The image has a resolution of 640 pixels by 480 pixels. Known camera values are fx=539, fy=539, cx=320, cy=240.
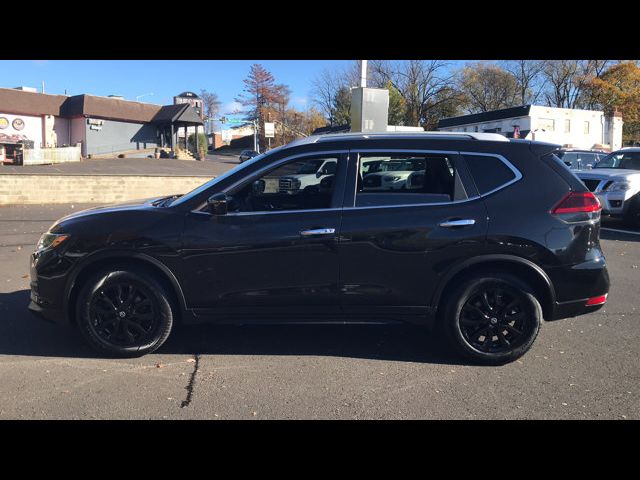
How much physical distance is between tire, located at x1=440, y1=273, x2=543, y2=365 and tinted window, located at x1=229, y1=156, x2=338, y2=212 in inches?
54.9

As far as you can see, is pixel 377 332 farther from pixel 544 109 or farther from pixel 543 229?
pixel 544 109

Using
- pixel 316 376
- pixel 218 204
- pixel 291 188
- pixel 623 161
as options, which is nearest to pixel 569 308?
pixel 316 376

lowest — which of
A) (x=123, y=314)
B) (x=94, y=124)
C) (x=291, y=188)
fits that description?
(x=123, y=314)

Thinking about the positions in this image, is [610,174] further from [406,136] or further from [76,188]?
[76,188]

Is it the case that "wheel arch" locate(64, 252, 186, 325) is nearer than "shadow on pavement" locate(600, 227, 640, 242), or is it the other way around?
"wheel arch" locate(64, 252, 186, 325)

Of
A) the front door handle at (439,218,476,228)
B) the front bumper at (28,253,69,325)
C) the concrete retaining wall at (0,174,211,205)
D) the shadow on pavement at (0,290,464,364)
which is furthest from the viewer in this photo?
the concrete retaining wall at (0,174,211,205)

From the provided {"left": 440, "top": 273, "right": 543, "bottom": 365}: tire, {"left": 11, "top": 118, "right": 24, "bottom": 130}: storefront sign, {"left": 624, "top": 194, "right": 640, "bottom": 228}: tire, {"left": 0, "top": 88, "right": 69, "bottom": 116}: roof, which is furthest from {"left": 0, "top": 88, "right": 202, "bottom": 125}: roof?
{"left": 440, "top": 273, "right": 543, "bottom": 365}: tire

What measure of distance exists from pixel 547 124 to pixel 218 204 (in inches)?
1612

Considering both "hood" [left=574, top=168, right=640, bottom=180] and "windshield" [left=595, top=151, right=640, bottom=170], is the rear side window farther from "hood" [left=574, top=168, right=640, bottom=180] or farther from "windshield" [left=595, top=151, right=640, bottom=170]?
"windshield" [left=595, top=151, right=640, bottom=170]

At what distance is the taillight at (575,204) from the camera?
4473 mm

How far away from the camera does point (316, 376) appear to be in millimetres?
4281

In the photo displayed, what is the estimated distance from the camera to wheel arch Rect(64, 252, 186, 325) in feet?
14.6
